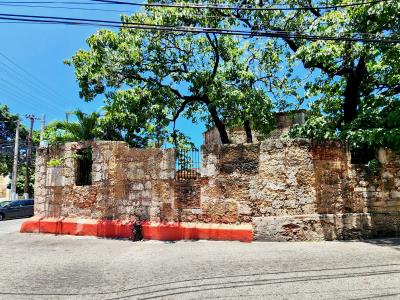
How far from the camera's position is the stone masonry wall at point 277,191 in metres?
9.20

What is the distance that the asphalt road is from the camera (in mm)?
5383

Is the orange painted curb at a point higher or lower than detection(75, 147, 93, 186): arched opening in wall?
lower

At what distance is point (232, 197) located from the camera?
31.3 feet

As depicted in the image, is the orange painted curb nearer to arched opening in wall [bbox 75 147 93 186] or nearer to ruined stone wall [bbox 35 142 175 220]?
ruined stone wall [bbox 35 142 175 220]

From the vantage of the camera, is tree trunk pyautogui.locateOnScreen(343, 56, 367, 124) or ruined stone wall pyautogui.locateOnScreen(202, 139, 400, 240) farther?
tree trunk pyautogui.locateOnScreen(343, 56, 367, 124)

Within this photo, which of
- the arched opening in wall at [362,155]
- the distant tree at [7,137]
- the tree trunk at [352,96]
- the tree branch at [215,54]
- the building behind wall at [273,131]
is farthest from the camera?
the distant tree at [7,137]

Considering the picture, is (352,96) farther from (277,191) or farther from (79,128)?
(79,128)

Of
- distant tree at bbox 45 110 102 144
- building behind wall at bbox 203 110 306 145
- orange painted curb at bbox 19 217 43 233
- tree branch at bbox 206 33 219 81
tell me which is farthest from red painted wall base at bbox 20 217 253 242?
building behind wall at bbox 203 110 306 145

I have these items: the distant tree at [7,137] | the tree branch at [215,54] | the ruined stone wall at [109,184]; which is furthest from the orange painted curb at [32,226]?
the distant tree at [7,137]

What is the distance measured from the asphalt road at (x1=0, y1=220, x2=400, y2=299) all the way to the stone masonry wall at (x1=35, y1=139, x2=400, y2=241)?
1.97ft

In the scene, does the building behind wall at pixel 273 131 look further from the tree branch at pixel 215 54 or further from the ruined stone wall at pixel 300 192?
the ruined stone wall at pixel 300 192

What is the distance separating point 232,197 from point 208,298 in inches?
179

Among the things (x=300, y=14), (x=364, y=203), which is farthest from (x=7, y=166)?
(x=364, y=203)

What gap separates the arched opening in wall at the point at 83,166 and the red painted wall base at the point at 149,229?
120 centimetres
